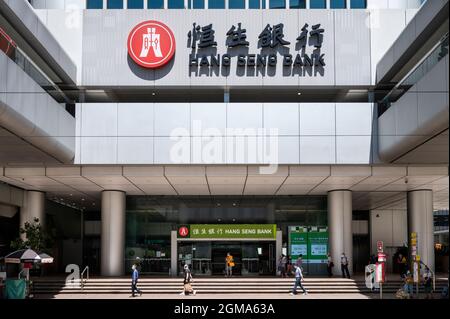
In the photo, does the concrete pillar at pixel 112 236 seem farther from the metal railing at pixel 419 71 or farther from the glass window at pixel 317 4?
the metal railing at pixel 419 71

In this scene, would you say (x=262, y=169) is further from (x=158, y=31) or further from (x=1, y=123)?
(x=1, y=123)

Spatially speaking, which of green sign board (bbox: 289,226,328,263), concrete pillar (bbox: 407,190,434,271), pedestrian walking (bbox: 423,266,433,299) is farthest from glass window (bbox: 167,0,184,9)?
pedestrian walking (bbox: 423,266,433,299)

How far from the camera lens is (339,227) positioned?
32.9m

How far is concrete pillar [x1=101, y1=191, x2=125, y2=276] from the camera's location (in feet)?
107

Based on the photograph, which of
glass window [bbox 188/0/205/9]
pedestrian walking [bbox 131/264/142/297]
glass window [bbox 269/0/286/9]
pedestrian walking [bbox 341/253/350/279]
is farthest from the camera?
pedestrian walking [bbox 341/253/350/279]

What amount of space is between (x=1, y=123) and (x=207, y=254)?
783 inches

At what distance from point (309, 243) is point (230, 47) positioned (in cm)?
1363

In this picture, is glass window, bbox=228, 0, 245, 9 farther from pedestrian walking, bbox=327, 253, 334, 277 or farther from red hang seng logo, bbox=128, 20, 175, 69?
pedestrian walking, bbox=327, 253, 334, 277

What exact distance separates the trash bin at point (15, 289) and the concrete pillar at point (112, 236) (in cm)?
829

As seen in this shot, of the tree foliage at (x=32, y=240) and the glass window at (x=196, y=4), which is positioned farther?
the glass window at (x=196, y=4)

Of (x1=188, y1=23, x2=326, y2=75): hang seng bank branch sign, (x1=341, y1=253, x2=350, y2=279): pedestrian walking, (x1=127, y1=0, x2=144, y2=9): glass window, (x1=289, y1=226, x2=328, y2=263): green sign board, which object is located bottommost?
(x1=341, y1=253, x2=350, y2=279): pedestrian walking

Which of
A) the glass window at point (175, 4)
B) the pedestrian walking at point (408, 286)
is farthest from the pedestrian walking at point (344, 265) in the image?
the glass window at point (175, 4)

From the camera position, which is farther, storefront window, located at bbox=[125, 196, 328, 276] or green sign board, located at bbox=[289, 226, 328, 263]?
storefront window, located at bbox=[125, 196, 328, 276]

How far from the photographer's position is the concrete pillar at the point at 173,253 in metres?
35.9
